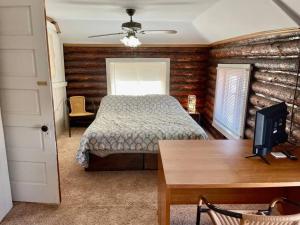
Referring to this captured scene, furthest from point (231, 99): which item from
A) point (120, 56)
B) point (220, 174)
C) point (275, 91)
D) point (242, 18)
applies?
point (220, 174)

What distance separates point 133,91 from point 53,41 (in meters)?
2.14

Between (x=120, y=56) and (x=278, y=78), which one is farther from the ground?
(x=120, y=56)

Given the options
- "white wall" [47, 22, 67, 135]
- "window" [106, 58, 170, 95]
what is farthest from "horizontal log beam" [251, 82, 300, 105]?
"white wall" [47, 22, 67, 135]

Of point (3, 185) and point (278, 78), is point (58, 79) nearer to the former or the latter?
point (3, 185)

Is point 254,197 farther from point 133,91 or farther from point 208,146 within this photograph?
point 133,91

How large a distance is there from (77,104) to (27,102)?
3.40 meters

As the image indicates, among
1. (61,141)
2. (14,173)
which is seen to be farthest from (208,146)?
(61,141)

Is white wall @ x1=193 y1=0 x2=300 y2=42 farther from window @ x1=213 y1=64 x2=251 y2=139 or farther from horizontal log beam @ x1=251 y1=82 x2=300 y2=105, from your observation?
horizontal log beam @ x1=251 y1=82 x2=300 y2=105

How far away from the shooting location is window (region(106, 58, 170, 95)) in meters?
5.84

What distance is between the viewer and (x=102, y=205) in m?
2.77

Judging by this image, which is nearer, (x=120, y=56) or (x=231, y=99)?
(x=231, y=99)

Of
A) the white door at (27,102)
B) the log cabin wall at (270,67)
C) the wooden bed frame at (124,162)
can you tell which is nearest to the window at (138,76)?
the log cabin wall at (270,67)

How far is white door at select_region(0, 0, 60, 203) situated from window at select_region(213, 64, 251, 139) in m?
2.89

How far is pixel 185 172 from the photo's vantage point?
1.71 meters
